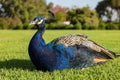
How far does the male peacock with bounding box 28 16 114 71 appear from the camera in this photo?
6113 mm

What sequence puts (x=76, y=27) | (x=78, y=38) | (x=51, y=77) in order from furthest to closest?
(x=76, y=27) → (x=78, y=38) → (x=51, y=77)

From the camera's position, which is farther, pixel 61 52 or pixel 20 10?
pixel 20 10

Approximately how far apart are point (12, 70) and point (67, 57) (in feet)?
3.22

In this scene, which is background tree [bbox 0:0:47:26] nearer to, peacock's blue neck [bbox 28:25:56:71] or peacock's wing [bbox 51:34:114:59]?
peacock's wing [bbox 51:34:114:59]

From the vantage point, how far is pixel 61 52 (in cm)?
617

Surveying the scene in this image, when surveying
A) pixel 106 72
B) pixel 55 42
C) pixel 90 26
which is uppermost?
pixel 55 42

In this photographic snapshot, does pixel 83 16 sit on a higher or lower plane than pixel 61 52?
lower

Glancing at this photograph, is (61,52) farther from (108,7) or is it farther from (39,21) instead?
(108,7)

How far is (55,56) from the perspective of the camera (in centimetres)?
612

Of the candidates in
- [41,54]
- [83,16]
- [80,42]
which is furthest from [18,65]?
[83,16]

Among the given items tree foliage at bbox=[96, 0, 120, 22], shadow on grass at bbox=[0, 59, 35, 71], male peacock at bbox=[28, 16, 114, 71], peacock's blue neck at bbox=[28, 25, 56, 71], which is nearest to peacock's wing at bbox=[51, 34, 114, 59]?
male peacock at bbox=[28, 16, 114, 71]

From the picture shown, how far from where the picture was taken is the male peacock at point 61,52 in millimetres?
6113

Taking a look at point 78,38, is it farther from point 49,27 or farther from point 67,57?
point 49,27

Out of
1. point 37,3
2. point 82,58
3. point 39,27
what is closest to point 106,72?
point 82,58
